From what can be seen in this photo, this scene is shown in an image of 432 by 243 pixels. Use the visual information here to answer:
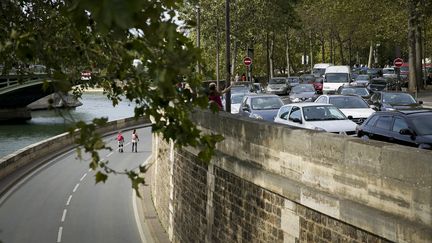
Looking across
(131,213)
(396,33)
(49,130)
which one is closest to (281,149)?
(131,213)

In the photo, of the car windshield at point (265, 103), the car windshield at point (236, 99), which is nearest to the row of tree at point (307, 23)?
Result: the car windshield at point (236, 99)

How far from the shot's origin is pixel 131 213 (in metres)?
29.3

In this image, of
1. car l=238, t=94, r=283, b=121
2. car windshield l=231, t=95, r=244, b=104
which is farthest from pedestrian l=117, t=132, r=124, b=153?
car l=238, t=94, r=283, b=121

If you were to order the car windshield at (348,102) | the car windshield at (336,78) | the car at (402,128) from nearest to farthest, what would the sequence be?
the car at (402,128) → the car windshield at (348,102) → the car windshield at (336,78)

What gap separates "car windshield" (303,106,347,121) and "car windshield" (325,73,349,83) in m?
27.7

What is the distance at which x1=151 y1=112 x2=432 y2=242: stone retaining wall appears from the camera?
679 cm

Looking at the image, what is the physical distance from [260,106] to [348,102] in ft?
11.2

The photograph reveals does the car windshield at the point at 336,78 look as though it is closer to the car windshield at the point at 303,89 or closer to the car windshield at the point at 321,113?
the car windshield at the point at 303,89

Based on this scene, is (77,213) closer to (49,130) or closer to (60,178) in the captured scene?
(60,178)

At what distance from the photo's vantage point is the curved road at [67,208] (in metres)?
26.3

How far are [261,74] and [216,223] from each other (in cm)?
7946

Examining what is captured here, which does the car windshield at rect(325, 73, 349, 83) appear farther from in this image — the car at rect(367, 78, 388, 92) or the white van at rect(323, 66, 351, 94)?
the car at rect(367, 78, 388, 92)

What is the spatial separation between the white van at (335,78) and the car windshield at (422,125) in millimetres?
30897

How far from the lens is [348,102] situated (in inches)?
870
